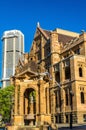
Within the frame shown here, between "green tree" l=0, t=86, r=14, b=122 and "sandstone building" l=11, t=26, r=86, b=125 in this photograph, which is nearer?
"sandstone building" l=11, t=26, r=86, b=125

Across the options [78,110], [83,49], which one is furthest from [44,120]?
[83,49]

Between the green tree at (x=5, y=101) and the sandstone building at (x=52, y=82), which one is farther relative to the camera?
the green tree at (x=5, y=101)

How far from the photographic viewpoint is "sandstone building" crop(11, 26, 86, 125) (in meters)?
32.8

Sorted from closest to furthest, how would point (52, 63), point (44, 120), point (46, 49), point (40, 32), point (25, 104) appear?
point (44, 120)
point (25, 104)
point (52, 63)
point (46, 49)
point (40, 32)

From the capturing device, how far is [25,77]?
33.9m

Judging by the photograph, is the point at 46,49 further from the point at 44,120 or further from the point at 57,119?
the point at 44,120

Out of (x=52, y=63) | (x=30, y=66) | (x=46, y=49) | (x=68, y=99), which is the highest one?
(x=46, y=49)

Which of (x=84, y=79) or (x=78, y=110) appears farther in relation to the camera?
(x=84, y=79)

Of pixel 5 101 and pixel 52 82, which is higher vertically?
pixel 52 82

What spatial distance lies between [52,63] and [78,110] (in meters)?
17.9

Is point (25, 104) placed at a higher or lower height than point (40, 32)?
lower

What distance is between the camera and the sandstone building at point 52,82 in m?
32.8

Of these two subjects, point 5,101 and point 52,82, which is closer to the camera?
point 5,101

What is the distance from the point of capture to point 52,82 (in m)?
66.8
